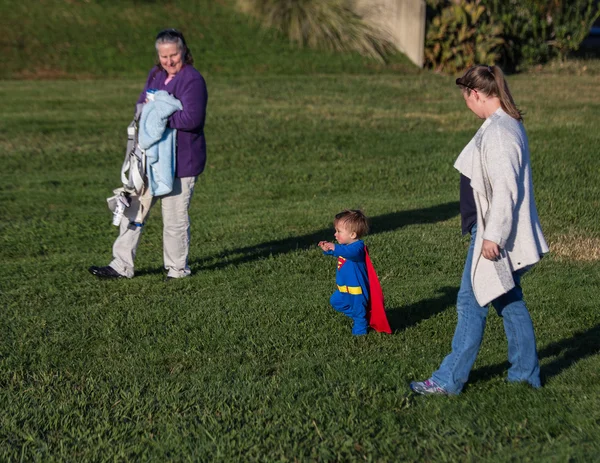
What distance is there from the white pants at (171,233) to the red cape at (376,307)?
6.09 ft

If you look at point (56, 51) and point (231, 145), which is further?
point (56, 51)

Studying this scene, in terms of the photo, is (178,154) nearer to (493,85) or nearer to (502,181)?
(493,85)

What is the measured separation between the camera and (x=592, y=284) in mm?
6789

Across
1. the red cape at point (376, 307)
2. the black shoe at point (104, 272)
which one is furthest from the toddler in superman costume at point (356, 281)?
the black shoe at point (104, 272)

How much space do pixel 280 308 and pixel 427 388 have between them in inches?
73.8

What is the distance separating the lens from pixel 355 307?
5.68 metres

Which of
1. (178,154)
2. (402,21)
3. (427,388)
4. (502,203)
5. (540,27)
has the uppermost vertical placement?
(402,21)

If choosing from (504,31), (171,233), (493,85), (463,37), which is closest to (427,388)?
(493,85)

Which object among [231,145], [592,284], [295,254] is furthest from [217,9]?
[592,284]

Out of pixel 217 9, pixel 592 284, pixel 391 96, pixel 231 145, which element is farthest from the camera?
pixel 217 9

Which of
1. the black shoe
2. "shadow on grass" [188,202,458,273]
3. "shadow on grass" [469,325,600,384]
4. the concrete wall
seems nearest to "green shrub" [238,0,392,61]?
the concrete wall

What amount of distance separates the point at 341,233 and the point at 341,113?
9.39 metres

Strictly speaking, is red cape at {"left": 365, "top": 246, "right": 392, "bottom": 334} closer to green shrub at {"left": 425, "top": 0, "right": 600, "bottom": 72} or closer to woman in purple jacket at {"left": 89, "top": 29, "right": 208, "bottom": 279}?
woman in purple jacket at {"left": 89, "top": 29, "right": 208, "bottom": 279}

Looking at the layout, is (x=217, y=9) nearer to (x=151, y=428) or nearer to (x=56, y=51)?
(x=56, y=51)
